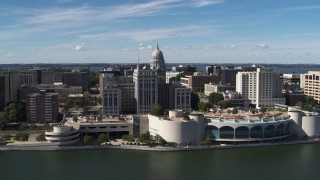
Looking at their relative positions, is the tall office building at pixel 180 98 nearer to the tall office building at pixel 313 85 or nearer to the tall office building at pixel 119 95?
the tall office building at pixel 119 95

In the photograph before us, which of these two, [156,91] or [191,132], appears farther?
[156,91]

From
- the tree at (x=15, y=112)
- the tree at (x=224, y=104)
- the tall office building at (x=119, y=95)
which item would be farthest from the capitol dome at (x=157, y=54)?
the tree at (x=15, y=112)

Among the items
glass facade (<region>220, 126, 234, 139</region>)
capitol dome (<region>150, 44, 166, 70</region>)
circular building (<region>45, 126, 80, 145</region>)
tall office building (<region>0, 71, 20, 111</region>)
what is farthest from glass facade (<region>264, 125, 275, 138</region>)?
capitol dome (<region>150, 44, 166, 70</region>)

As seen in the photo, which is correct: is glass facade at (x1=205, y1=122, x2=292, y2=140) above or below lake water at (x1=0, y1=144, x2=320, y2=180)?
above

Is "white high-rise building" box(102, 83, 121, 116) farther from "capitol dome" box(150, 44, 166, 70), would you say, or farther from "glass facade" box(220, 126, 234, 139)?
"capitol dome" box(150, 44, 166, 70)

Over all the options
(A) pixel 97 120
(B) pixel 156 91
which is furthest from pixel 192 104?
(A) pixel 97 120

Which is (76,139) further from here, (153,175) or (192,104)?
(192,104)
